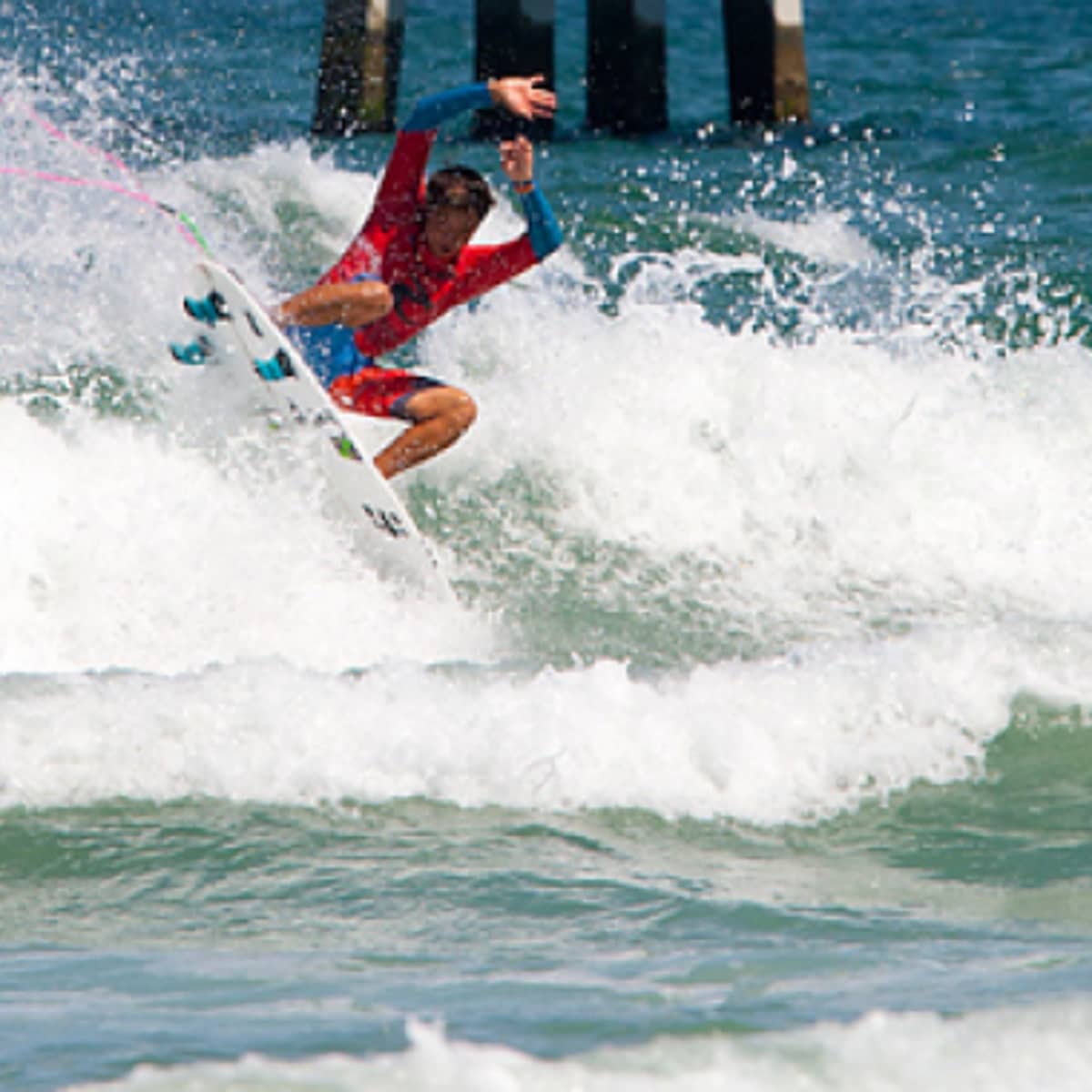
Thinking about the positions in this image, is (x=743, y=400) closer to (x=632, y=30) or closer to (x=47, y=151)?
(x=47, y=151)

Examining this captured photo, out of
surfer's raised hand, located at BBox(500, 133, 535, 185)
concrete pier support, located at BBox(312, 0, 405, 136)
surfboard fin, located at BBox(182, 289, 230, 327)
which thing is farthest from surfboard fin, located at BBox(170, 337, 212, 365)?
concrete pier support, located at BBox(312, 0, 405, 136)

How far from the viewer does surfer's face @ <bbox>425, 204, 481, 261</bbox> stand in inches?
238

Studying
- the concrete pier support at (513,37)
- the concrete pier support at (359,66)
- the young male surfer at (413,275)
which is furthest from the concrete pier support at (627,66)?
the young male surfer at (413,275)

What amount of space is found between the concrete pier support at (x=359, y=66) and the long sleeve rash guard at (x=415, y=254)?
8538 mm

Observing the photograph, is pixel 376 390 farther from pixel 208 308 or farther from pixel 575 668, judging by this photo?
pixel 575 668

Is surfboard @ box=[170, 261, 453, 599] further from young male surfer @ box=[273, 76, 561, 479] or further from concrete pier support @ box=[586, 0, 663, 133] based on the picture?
concrete pier support @ box=[586, 0, 663, 133]

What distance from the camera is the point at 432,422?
6.47 m

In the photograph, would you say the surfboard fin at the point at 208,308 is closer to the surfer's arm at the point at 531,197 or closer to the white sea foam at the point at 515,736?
the surfer's arm at the point at 531,197

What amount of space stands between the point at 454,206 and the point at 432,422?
834 millimetres

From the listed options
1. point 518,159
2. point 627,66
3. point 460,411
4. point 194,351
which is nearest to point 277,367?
point 194,351

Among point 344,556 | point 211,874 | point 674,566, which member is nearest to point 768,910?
point 211,874

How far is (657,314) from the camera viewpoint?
9.14 meters

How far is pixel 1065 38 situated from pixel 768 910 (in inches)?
801

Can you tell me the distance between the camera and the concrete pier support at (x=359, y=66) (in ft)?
47.4
